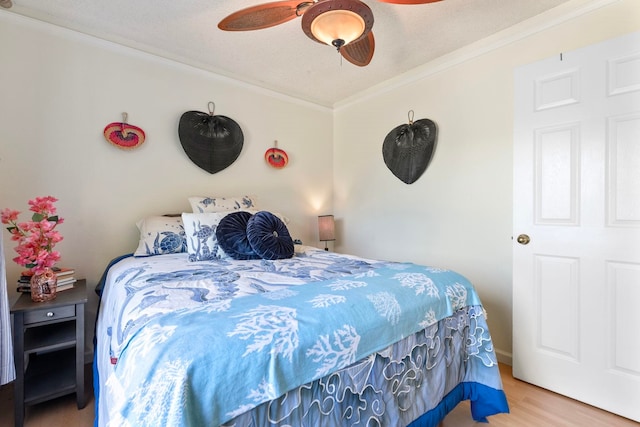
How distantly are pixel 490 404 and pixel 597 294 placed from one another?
91cm

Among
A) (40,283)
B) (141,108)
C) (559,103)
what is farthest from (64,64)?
(559,103)

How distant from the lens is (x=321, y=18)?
1.42 m

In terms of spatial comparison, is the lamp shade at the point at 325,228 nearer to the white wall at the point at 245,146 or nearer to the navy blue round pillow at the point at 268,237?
the white wall at the point at 245,146

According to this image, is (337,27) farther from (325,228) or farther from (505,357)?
(505,357)

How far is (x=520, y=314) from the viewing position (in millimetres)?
1955

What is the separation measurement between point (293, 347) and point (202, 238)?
54.0 inches

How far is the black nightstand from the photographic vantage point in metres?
1.50

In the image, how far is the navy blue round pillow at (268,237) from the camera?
1.96 m

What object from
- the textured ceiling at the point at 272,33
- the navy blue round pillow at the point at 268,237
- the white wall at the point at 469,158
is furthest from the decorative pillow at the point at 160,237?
the white wall at the point at 469,158

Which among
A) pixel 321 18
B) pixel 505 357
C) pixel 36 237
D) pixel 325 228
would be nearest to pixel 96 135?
pixel 36 237

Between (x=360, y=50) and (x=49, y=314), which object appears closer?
(x=49, y=314)

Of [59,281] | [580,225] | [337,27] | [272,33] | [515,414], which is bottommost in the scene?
[515,414]

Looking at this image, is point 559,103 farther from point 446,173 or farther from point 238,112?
point 238,112

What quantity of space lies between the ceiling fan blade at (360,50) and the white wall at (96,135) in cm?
144
